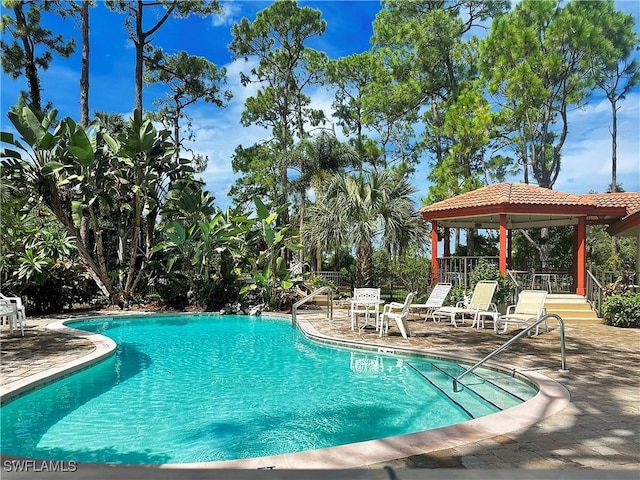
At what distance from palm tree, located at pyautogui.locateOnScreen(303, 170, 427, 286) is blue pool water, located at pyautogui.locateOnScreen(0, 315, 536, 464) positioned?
27.7ft

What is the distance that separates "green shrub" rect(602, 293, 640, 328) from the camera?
38.3 ft

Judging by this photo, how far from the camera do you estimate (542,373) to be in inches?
255

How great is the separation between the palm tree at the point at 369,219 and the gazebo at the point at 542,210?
116 centimetres

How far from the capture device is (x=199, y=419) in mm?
5566

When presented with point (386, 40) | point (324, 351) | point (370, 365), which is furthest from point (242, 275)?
point (386, 40)

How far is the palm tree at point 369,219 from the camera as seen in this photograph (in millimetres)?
17641

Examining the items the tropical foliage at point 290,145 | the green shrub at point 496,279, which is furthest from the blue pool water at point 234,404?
the green shrub at point 496,279

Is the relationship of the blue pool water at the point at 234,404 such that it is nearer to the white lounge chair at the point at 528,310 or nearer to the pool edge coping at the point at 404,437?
the pool edge coping at the point at 404,437

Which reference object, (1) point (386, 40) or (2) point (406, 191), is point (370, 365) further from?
(1) point (386, 40)

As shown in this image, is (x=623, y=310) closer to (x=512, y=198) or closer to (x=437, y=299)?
(x=512, y=198)

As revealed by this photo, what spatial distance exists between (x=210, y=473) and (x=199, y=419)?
16.6 ft

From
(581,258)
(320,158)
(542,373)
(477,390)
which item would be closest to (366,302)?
(477,390)

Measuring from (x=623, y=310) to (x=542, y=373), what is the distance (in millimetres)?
7161

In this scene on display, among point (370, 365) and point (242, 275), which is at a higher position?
point (242, 275)
